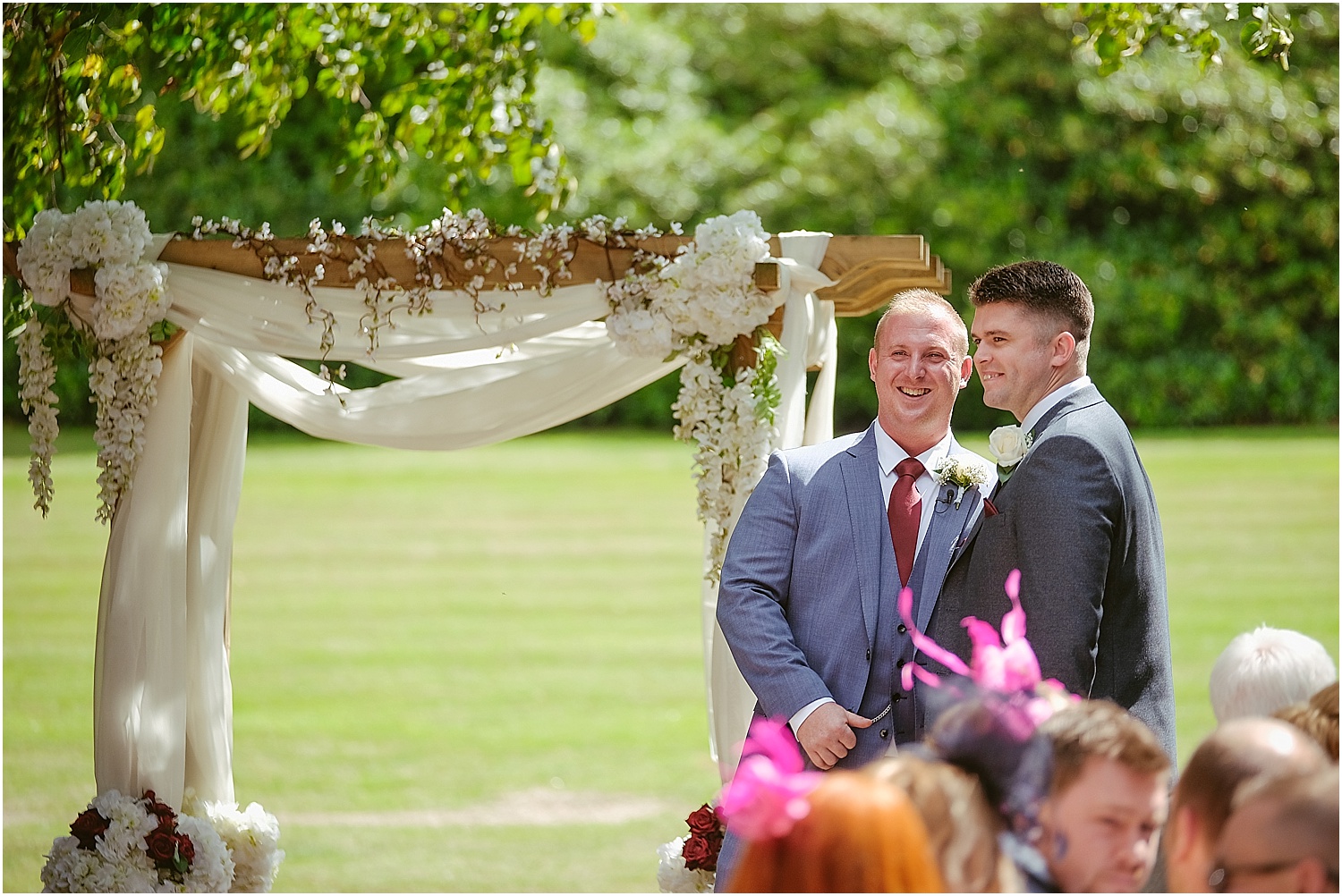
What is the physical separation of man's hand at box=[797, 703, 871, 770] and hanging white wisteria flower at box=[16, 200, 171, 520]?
2.79m

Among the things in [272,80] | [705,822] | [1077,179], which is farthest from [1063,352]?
Answer: [1077,179]

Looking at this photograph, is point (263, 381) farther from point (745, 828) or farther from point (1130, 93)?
point (1130, 93)

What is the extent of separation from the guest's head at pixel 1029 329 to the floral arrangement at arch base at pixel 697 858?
1.96 meters

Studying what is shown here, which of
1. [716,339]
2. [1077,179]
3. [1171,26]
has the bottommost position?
[716,339]

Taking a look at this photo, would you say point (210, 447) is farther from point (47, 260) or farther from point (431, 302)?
point (431, 302)

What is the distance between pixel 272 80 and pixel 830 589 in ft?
15.2

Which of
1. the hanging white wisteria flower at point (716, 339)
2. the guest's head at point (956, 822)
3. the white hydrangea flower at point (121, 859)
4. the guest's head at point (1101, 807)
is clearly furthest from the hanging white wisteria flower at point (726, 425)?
the guest's head at point (956, 822)

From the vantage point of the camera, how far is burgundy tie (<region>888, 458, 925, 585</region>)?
3.81 metres

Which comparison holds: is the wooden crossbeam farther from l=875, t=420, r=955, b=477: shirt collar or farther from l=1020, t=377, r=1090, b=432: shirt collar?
l=1020, t=377, r=1090, b=432: shirt collar

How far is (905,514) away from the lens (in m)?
3.83

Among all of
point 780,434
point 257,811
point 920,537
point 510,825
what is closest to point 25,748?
point 510,825

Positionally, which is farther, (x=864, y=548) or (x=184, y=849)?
(x=184, y=849)

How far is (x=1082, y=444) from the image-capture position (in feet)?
11.2

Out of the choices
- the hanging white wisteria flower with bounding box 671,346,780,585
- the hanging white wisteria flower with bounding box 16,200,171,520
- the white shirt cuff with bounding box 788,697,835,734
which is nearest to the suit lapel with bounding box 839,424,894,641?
the white shirt cuff with bounding box 788,697,835,734
